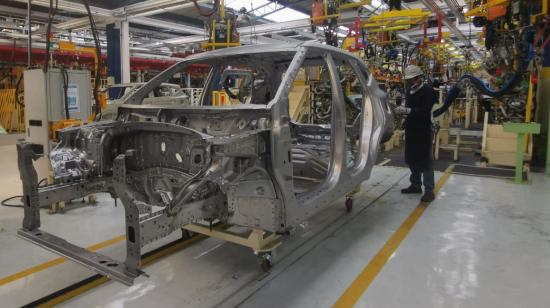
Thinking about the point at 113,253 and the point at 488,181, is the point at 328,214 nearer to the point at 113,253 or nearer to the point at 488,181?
the point at 113,253

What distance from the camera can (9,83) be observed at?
47.6 ft

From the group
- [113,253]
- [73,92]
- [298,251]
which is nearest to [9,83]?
[73,92]

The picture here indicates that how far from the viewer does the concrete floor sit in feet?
8.68

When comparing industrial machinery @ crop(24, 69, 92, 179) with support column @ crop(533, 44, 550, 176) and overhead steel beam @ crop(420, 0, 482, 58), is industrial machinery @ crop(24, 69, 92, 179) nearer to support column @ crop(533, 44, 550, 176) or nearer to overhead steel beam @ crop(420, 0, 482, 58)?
overhead steel beam @ crop(420, 0, 482, 58)

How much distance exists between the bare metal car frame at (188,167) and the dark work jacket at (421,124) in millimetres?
1627

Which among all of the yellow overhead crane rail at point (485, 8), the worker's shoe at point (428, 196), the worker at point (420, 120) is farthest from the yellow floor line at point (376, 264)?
Answer: the yellow overhead crane rail at point (485, 8)

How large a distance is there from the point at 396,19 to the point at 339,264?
589 centimetres

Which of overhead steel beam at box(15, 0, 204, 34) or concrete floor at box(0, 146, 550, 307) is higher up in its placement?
overhead steel beam at box(15, 0, 204, 34)

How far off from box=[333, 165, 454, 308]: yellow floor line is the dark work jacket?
0.68 m

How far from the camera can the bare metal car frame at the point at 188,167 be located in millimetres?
2152

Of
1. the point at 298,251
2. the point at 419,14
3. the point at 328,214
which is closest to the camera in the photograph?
the point at 298,251

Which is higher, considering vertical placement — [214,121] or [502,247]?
[214,121]

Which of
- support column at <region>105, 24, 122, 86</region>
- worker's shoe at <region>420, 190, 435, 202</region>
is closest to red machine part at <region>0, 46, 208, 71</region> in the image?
support column at <region>105, 24, 122, 86</region>

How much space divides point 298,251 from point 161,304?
1.31 meters
